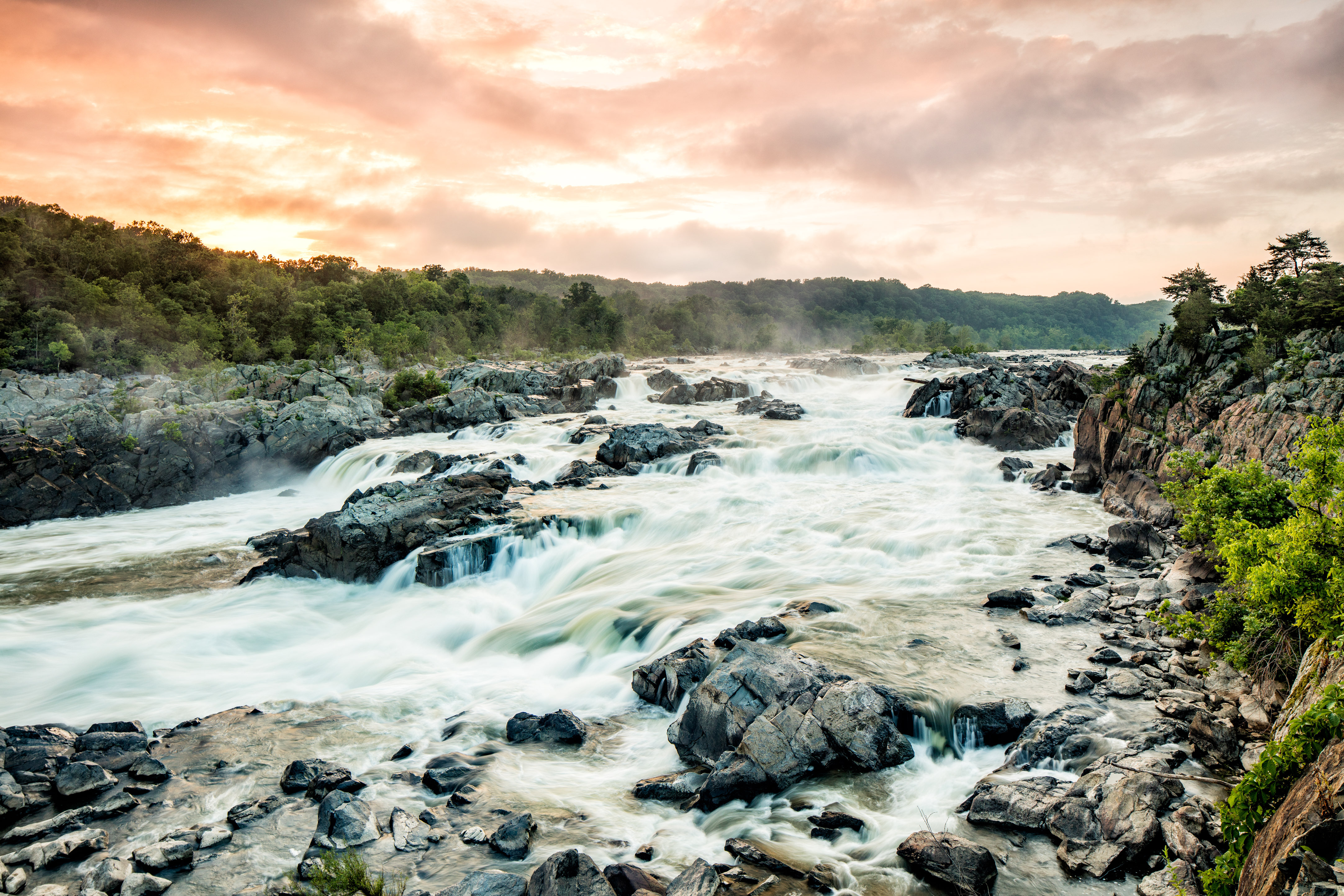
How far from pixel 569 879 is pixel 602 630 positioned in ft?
21.5

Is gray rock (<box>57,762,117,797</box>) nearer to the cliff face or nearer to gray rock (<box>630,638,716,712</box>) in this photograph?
gray rock (<box>630,638,716,712</box>)

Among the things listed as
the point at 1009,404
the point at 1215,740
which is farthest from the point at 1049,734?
the point at 1009,404

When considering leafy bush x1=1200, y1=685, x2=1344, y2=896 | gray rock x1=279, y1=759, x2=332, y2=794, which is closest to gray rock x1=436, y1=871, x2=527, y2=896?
gray rock x1=279, y1=759, x2=332, y2=794

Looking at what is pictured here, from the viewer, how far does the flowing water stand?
734 cm

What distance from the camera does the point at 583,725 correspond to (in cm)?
912

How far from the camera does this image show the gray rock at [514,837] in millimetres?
6445

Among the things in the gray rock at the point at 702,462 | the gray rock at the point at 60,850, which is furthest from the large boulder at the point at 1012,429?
the gray rock at the point at 60,850

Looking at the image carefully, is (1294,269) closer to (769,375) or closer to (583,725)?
(583,725)

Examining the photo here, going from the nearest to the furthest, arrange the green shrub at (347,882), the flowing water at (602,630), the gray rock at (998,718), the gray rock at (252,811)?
the green shrub at (347,882) < the gray rock at (252,811) < the flowing water at (602,630) < the gray rock at (998,718)

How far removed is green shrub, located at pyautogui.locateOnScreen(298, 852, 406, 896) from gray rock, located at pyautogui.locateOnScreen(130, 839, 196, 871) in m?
1.41

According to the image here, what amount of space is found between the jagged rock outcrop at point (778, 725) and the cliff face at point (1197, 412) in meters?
11.2

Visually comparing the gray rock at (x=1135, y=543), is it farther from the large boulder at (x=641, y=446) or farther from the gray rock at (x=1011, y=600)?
the large boulder at (x=641, y=446)

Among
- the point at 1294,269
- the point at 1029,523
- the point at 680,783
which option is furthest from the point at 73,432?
the point at 1294,269

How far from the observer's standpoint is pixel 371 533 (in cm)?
1609
